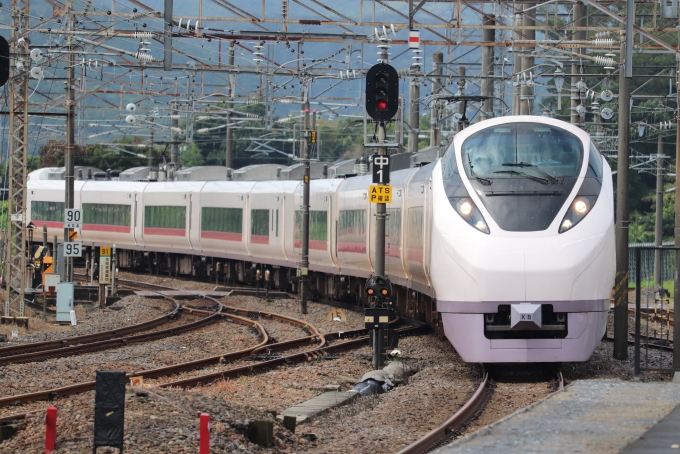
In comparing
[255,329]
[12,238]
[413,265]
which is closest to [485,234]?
[413,265]

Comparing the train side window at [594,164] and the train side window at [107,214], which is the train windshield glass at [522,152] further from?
the train side window at [107,214]

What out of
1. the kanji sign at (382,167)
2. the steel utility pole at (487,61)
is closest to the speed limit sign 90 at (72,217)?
the steel utility pole at (487,61)

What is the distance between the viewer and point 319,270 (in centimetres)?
3197

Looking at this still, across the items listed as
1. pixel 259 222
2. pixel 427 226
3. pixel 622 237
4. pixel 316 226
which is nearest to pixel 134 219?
pixel 259 222

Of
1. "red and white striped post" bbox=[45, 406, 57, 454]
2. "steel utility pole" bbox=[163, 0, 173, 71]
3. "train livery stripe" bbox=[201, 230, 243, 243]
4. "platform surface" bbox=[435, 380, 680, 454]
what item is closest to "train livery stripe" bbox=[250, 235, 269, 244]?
"train livery stripe" bbox=[201, 230, 243, 243]

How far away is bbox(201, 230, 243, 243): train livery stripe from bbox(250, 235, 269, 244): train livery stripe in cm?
102

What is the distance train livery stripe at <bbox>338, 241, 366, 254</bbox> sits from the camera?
26984 mm

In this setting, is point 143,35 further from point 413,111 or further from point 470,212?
point 470,212

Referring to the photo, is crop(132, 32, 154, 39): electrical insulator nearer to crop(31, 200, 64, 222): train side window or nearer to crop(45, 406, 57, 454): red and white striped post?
crop(45, 406, 57, 454): red and white striped post

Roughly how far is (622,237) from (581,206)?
145 inches

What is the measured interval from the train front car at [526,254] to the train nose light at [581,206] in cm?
1

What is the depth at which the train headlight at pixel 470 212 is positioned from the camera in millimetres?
14087

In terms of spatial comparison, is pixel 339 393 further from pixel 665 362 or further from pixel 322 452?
pixel 665 362

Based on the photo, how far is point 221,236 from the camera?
40188 millimetres
